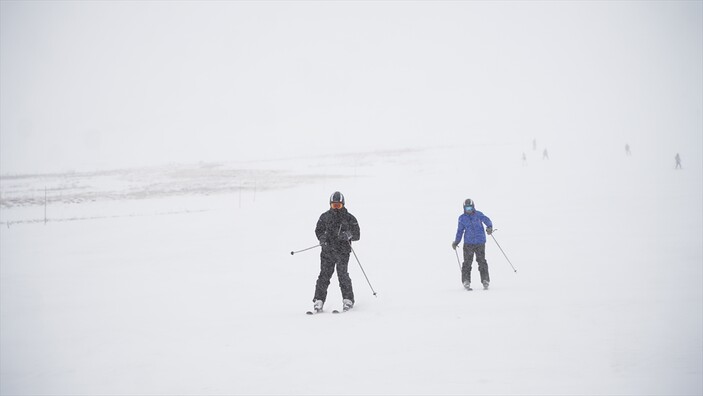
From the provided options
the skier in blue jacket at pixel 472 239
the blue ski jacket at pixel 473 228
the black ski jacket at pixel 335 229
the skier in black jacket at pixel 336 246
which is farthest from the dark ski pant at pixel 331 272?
the blue ski jacket at pixel 473 228

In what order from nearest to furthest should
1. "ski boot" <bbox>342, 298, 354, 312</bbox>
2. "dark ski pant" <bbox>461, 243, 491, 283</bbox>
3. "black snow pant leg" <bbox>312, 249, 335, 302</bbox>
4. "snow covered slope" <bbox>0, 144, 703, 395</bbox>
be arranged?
1. "snow covered slope" <bbox>0, 144, 703, 395</bbox>
2. "ski boot" <bbox>342, 298, 354, 312</bbox>
3. "black snow pant leg" <bbox>312, 249, 335, 302</bbox>
4. "dark ski pant" <bbox>461, 243, 491, 283</bbox>

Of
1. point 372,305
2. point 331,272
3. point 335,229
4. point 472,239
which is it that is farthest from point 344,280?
point 472,239

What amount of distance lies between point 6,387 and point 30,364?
2.12 feet

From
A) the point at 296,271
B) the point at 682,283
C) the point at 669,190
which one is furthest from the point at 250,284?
the point at 669,190

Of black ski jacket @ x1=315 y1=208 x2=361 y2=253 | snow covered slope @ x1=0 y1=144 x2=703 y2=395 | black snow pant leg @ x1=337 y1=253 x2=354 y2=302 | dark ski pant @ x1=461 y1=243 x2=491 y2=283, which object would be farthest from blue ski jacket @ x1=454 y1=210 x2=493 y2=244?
black snow pant leg @ x1=337 y1=253 x2=354 y2=302

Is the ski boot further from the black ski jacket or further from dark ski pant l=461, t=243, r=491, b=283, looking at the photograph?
dark ski pant l=461, t=243, r=491, b=283

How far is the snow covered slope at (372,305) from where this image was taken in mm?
4648

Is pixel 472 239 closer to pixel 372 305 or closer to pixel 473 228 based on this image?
pixel 473 228

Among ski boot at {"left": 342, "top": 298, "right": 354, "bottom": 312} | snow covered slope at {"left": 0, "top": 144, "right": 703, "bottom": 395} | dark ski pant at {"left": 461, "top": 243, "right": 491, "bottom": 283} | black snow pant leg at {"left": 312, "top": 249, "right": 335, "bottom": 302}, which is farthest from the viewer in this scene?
dark ski pant at {"left": 461, "top": 243, "right": 491, "bottom": 283}

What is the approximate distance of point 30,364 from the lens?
5.68 m

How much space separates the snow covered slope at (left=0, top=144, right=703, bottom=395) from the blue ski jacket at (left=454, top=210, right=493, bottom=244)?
107cm

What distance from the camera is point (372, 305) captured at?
7543mm

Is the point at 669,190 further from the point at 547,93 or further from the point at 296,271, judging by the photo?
the point at 547,93

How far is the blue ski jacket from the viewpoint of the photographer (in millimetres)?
8453
